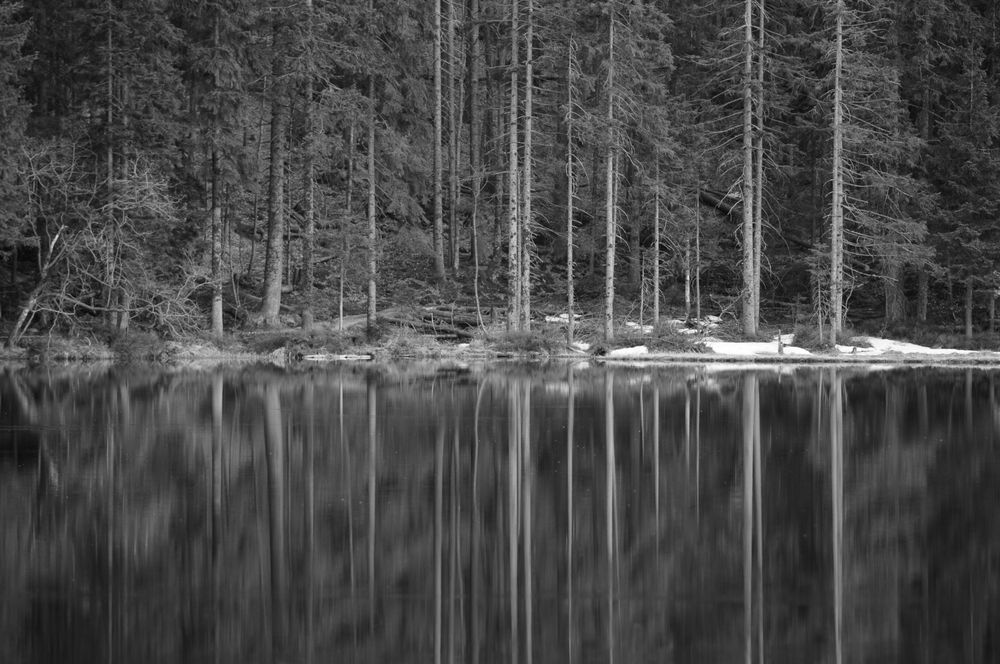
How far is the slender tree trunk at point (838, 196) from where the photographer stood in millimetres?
38438

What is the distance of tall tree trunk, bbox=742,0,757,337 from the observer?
40156 millimetres

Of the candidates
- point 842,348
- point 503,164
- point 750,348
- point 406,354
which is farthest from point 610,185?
point 842,348

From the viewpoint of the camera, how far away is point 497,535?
36.2ft

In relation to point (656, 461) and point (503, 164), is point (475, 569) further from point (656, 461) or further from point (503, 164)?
point (503, 164)

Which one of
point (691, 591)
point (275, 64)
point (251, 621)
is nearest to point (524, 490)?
point (691, 591)

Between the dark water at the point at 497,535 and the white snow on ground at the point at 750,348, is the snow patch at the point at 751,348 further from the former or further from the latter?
→ the dark water at the point at 497,535

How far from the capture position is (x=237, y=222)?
4897 cm

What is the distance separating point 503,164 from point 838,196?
13.9m

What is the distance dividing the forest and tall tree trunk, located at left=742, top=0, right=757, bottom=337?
0.47 ft

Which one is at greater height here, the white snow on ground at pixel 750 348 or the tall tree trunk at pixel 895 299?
the tall tree trunk at pixel 895 299

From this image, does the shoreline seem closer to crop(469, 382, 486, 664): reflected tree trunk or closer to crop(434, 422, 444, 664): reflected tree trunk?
crop(434, 422, 444, 664): reflected tree trunk

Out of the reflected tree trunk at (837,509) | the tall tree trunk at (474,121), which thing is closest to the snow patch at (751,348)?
the reflected tree trunk at (837,509)

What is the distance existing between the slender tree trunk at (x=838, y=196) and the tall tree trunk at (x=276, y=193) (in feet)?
59.7

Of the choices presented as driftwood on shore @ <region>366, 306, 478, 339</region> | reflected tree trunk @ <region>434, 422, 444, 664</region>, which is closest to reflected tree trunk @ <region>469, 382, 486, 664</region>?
reflected tree trunk @ <region>434, 422, 444, 664</region>
